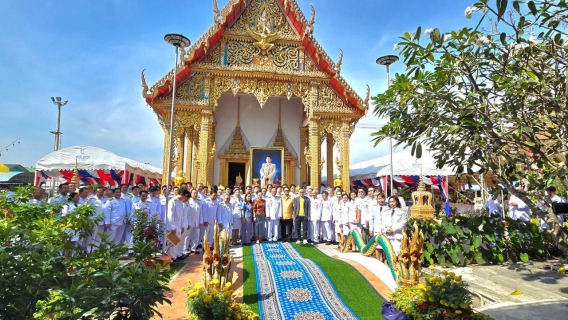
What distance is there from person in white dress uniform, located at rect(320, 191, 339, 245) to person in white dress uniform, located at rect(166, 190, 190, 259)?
369 cm

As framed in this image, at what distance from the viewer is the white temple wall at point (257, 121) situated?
1455 cm

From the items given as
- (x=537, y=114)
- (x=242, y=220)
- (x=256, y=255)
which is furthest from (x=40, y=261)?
(x=242, y=220)

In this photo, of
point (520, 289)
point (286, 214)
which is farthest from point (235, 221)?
point (520, 289)

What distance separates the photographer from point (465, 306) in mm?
3107

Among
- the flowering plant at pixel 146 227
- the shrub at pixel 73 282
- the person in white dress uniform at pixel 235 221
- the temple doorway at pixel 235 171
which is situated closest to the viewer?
the shrub at pixel 73 282

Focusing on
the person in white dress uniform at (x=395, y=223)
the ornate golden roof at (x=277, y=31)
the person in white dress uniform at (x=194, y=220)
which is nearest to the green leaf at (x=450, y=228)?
the person in white dress uniform at (x=395, y=223)

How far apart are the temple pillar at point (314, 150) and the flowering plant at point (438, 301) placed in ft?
28.3

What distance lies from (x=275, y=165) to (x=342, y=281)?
898 centimetres

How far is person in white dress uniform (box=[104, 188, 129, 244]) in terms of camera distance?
6723mm

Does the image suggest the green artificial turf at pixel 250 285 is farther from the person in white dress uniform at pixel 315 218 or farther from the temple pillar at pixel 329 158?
the temple pillar at pixel 329 158

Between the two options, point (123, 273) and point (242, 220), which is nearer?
point (123, 273)

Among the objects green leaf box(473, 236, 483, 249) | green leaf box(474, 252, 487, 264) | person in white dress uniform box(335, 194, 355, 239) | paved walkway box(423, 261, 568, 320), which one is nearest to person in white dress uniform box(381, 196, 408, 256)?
paved walkway box(423, 261, 568, 320)

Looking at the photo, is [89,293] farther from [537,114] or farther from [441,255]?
[441,255]

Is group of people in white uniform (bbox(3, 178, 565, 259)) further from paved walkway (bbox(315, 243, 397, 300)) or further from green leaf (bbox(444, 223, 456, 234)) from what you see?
green leaf (bbox(444, 223, 456, 234))
